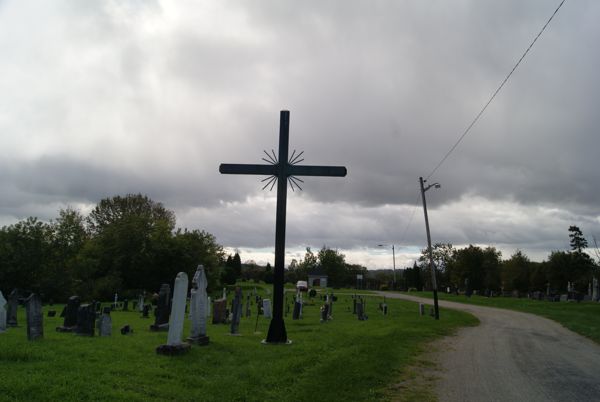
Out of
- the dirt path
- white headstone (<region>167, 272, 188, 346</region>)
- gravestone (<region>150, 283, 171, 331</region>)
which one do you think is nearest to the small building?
the dirt path

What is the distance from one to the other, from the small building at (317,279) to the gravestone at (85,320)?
83.4 metres

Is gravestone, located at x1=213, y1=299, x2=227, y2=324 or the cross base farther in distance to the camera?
gravestone, located at x1=213, y1=299, x2=227, y2=324

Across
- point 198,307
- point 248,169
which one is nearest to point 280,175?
point 248,169

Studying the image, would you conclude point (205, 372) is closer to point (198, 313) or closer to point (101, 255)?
point (198, 313)

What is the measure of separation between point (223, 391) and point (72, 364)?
2827mm

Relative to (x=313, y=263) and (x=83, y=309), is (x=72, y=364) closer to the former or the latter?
(x=83, y=309)

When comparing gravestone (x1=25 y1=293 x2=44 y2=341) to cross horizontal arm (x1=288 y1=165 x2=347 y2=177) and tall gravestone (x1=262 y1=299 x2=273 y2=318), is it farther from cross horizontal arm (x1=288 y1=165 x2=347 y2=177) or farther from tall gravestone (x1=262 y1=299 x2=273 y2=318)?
tall gravestone (x1=262 y1=299 x2=273 y2=318)

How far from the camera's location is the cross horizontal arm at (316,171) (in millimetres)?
12305

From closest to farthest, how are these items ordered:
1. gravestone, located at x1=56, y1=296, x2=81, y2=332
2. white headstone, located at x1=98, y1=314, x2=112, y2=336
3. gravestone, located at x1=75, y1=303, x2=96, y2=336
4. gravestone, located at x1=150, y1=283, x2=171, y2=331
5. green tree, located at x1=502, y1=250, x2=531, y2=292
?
gravestone, located at x1=75, y1=303, x2=96, y2=336 → white headstone, located at x1=98, y1=314, x2=112, y2=336 → gravestone, located at x1=56, y1=296, x2=81, y2=332 → gravestone, located at x1=150, y1=283, x2=171, y2=331 → green tree, located at x1=502, y1=250, x2=531, y2=292

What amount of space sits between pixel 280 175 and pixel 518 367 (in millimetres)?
7584

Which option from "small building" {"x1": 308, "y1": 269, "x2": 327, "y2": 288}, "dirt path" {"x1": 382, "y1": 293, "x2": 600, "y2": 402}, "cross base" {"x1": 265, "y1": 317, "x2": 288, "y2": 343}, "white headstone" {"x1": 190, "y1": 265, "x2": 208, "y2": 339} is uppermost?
"small building" {"x1": 308, "y1": 269, "x2": 327, "y2": 288}

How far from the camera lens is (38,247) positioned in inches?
1400

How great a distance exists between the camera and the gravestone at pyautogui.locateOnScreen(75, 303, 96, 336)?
1256 centimetres

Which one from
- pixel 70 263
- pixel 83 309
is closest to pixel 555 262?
pixel 70 263
